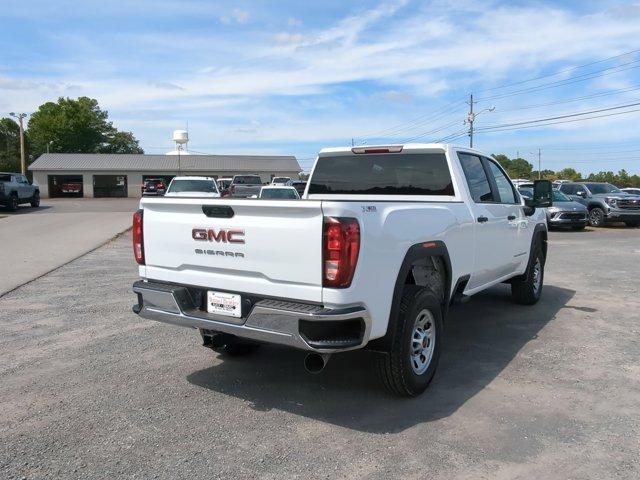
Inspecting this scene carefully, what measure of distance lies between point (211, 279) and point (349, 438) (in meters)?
1.49

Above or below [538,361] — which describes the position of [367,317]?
above

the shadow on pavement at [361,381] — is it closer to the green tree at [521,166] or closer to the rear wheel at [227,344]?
the rear wheel at [227,344]

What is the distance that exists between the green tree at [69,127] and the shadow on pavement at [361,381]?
9154 centimetres

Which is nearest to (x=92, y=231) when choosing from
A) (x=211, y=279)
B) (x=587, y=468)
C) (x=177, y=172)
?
(x=211, y=279)

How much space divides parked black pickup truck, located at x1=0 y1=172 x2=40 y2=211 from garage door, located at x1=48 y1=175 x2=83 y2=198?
79.0 feet

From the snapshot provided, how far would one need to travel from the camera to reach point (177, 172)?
56750 mm

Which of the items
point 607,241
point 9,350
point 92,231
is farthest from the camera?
point 92,231

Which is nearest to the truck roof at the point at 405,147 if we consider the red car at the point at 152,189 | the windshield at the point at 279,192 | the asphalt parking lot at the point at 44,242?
the asphalt parking lot at the point at 44,242

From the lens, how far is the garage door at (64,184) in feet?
179

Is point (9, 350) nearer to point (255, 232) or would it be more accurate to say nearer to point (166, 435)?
point (166, 435)

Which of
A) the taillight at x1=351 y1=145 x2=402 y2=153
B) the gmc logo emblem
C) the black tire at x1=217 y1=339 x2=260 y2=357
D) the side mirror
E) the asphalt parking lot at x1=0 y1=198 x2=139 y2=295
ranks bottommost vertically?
the black tire at x1=217 y1=339 x2=260 y2=357

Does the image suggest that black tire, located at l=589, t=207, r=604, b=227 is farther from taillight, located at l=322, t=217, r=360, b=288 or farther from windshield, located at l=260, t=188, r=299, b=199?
taillight, located at l=322, t=217, r=360, b=288

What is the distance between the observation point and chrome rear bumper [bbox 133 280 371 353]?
3.57 m

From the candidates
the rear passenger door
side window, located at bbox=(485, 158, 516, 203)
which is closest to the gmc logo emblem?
the rear passenger door
